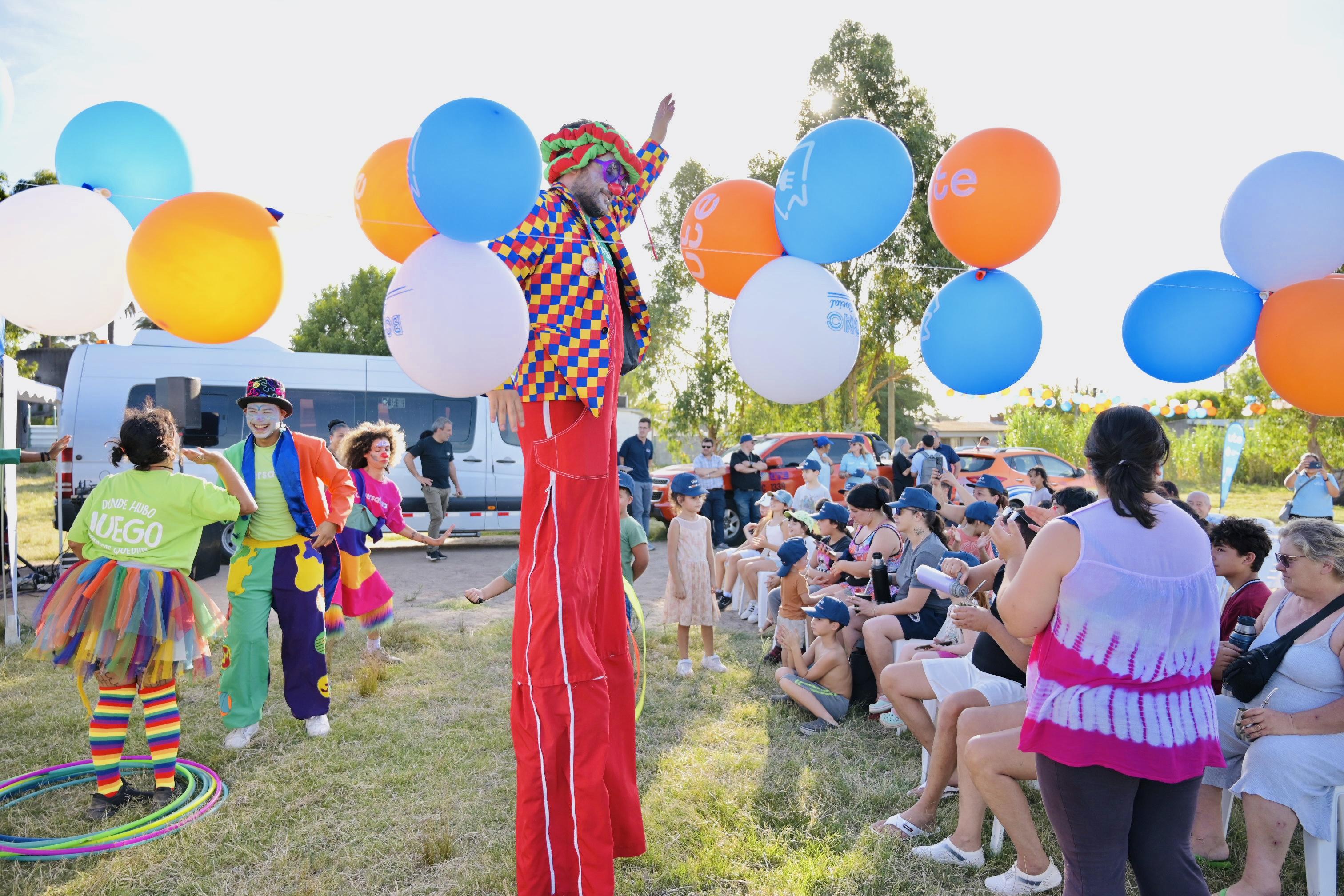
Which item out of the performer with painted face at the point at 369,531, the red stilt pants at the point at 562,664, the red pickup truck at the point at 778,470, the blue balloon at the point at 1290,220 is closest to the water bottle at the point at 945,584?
the red stilt pants at the point at 562,664

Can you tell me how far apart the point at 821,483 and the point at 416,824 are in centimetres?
840

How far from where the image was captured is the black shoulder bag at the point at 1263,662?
277 cm

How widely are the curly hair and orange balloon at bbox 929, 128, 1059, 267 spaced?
4.26 metres

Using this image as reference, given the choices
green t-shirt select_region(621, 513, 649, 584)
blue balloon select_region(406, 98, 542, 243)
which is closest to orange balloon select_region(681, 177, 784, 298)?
blue balloon select_region(406, 98, 542, 243)

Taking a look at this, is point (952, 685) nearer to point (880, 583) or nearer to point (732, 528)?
point (880, 583)

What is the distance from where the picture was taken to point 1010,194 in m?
3.22

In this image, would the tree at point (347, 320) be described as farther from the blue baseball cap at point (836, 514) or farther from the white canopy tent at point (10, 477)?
the blue baseball cap at point (836, 514)

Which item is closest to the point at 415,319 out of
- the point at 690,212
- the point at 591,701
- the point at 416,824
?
the point at 591,701

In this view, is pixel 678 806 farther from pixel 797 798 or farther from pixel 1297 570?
pixel 1297 570

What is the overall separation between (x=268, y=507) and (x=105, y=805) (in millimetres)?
1439

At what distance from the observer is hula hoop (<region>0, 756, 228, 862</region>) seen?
9.89ft

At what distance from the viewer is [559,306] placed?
2338 mm

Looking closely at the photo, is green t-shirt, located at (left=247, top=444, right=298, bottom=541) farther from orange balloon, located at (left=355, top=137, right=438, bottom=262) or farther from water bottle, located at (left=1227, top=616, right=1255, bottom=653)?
water bottle, located at (left=1227, top=616, right=1255, bottom=653)

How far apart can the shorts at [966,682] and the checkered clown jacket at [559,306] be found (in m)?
2.02
